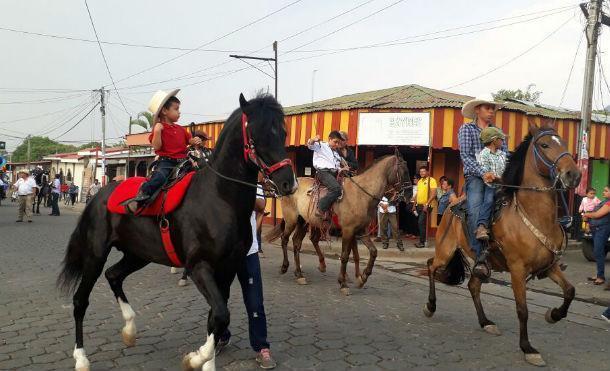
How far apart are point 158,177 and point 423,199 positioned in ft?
30.9

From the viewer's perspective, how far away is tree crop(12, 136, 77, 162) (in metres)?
86.5

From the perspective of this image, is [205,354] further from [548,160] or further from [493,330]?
[548,160]

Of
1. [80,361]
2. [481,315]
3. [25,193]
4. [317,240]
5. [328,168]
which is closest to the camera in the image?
[80,361]

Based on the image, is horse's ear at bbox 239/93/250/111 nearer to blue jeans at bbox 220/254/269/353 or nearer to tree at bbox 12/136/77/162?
blue jeans at bbox 220/254/269/353

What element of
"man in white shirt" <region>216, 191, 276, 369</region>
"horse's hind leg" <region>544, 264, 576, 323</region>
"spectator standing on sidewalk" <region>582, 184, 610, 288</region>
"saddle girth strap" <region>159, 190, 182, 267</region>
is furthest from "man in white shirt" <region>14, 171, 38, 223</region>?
"spectator standing on sidewalk" <region>582, 184, 610, 288</region>

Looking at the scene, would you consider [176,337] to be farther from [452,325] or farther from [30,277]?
[30,277]

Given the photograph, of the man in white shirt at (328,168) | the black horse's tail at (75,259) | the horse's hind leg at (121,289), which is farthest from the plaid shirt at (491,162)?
the black horse's tail at (75,259)

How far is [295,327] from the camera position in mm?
5098

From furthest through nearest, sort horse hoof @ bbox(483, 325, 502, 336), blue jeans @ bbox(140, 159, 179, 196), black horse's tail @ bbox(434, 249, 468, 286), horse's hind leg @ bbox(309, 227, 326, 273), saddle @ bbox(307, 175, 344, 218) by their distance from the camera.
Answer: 1. horse's hind leg @ bbox(309, 227, 326, 273)
2. saddle @ bbox(307, 175, 344, 218)
3. black horse's tail @ bbox(434, 249, 468, 286)
4. horse hoof @ bbox(483, 325, 502, 336)
5. blue jeans @ bbox(140, 159, 179, 196)

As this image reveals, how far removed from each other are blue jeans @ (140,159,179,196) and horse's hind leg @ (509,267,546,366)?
3627 mm

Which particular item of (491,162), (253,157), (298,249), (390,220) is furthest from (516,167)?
(390,220)

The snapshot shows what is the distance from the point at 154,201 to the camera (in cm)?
396

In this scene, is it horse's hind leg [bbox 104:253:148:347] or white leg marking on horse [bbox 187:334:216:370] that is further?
horse's hind leg [bbox 104:253:148:347]

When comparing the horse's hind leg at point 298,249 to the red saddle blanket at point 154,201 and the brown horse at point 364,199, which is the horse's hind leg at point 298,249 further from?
the red saddle blanket at point 154,201
